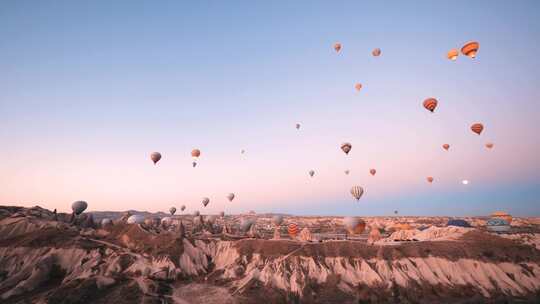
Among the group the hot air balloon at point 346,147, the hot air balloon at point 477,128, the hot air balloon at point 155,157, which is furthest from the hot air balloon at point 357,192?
the hot air balloon at point 155,157

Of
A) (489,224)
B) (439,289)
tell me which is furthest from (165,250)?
(489,224)

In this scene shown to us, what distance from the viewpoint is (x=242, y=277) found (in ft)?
124

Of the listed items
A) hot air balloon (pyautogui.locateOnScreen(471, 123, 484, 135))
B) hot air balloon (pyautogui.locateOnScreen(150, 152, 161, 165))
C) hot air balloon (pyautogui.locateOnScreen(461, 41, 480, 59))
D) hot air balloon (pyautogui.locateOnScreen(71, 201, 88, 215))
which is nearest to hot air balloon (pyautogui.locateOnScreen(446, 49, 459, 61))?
hot air balloon (pyautogui.locateOnScreen(461, 41, 480, 59))

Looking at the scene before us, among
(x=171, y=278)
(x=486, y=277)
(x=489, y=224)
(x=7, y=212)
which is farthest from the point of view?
(x=489, y=224)

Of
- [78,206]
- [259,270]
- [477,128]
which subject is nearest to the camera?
[259,270]

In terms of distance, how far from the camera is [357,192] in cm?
5284

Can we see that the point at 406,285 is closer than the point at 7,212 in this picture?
Yes

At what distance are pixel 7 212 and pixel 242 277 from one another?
4846cm

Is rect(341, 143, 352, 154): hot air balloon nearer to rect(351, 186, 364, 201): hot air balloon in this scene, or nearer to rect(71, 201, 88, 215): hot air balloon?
rect(351, 186, 364, 201): hot air balloon

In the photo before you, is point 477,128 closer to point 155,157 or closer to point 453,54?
point 453,54

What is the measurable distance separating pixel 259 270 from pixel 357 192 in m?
25.1

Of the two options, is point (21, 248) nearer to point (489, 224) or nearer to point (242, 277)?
point (242, 277)

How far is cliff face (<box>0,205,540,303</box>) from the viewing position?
108 feet

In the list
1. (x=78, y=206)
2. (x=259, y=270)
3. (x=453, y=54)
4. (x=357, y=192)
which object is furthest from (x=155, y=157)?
(x=453, y=54)
